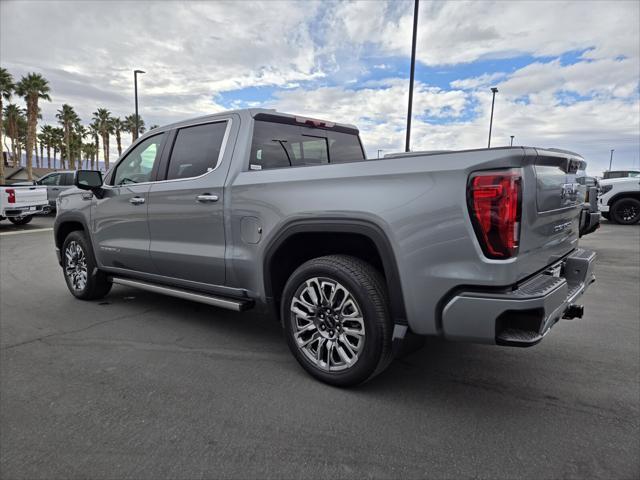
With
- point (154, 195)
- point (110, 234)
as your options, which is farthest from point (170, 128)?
point (110, 234)

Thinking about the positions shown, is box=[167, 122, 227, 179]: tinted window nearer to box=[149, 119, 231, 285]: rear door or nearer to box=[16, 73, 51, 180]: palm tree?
box=[149, 119, 231, 285]: rear door

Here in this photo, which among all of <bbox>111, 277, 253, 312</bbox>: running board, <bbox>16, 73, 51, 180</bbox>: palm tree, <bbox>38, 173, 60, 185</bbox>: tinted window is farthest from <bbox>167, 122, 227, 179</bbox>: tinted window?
<bbox>16, 73, 51, 180</bbox>: palm tree

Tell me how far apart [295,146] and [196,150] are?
2.87ft

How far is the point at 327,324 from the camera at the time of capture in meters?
3.00

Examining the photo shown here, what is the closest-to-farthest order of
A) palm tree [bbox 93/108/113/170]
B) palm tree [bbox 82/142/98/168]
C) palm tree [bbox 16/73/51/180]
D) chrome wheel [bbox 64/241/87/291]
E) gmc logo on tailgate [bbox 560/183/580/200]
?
gmc logo on tailgate [bbox 560/183/580/200] → chrome wheel [bbox 64/241/87/291] → palm tree [bbox 16/73/51/180] → palm tree [bbox 93/108/113/170] → palm tree [bbox 82/142/98/168]

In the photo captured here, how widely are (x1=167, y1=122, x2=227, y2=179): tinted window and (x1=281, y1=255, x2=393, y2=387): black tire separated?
4.53 feet

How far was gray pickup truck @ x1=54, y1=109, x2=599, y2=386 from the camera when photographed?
92.2 inches

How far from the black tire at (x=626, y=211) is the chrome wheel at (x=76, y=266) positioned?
13940mm

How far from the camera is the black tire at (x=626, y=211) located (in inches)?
515

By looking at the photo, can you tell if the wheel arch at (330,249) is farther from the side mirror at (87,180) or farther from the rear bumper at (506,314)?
the side mirror at (87,180)

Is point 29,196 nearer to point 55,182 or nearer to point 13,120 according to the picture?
point 55,182

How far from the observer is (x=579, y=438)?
95.6 inches

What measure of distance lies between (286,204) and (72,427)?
1832 mm

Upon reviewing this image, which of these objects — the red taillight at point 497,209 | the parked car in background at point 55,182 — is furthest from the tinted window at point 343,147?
the parked car in background at point 55,182
